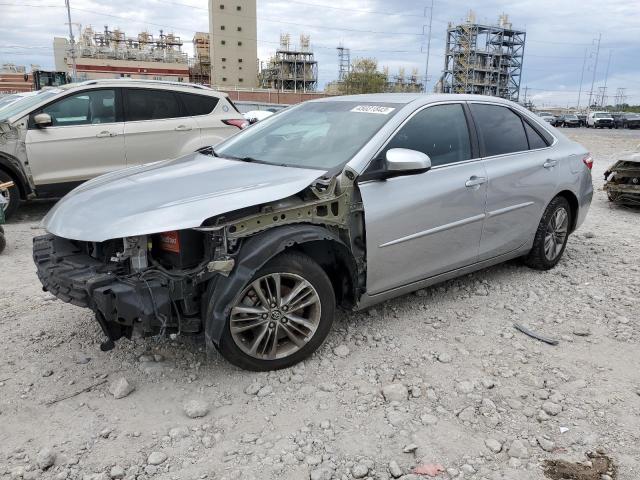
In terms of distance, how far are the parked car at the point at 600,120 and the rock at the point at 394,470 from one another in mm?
56421

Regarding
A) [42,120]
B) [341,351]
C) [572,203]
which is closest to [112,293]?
[341,351]

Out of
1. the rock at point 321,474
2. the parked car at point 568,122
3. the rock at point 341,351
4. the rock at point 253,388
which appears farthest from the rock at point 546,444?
the parked car at point 568,122

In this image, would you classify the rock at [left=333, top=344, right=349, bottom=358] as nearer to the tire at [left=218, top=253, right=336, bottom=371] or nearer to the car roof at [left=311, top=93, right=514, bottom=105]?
the tire at [left=218, top=253, right=336, bottom=371]

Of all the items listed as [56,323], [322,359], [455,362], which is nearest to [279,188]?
[322,359]

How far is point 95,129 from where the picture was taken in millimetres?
7449

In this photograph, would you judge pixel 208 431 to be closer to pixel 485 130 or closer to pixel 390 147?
pixel 390 147

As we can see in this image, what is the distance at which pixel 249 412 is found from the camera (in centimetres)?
295

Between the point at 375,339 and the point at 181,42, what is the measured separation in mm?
106848

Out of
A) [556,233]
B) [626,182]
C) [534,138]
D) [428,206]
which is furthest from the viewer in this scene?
[626,182]

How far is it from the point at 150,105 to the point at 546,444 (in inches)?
277

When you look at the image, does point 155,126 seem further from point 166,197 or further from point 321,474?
point 321,474

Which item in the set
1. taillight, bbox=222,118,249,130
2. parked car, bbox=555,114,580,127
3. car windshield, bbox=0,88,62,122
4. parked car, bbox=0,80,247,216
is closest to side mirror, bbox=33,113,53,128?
parked car, bbox=0,80,247,216

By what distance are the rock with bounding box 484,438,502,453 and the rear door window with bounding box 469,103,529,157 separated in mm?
2379

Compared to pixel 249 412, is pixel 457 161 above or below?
above
